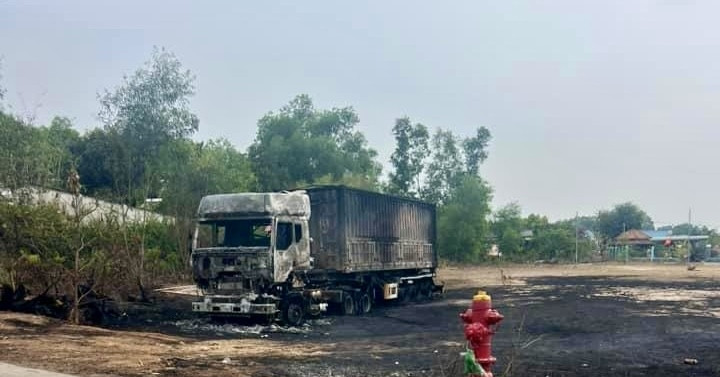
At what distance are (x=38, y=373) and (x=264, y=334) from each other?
23.7ft

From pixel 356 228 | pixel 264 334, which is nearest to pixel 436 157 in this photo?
pixel 356 228

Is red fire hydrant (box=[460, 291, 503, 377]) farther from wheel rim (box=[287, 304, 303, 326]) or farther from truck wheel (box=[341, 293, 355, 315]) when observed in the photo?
truck wheel (box=[341, 293, 355, 315])

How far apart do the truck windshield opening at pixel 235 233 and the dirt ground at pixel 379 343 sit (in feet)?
6.63

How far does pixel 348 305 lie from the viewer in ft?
66.9

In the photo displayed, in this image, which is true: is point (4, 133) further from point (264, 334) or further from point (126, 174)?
point (264, 334)

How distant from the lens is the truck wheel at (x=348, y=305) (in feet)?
65.8

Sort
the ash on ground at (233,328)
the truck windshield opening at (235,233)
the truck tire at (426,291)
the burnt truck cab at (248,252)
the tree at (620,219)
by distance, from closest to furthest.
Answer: the ash on ground at (233,328) < the burnt truck cab at (248,252) < the truck windshield opening at (235,233) < the truck tire at (426,291) < the tree at (620,219)

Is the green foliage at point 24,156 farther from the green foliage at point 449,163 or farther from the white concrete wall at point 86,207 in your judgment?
the green foliage at point 449,163

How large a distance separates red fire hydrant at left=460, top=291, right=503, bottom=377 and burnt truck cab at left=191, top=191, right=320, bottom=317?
38.8 feet

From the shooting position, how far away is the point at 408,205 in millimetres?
25156

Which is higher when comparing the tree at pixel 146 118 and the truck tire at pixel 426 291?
the tree at pixel 146 118

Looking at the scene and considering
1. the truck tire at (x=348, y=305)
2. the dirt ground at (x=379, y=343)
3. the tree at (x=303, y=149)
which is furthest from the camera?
the tree at (x=303, y=149)

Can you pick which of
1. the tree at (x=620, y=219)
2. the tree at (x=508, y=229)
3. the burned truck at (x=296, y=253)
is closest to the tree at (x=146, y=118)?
the burned truck at (x=296, y=253)

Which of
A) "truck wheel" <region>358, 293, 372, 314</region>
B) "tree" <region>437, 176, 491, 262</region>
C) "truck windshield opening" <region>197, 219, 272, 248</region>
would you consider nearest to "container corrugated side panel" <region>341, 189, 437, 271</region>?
"truck wheel" <region>358, 293, 372, 314</region>
